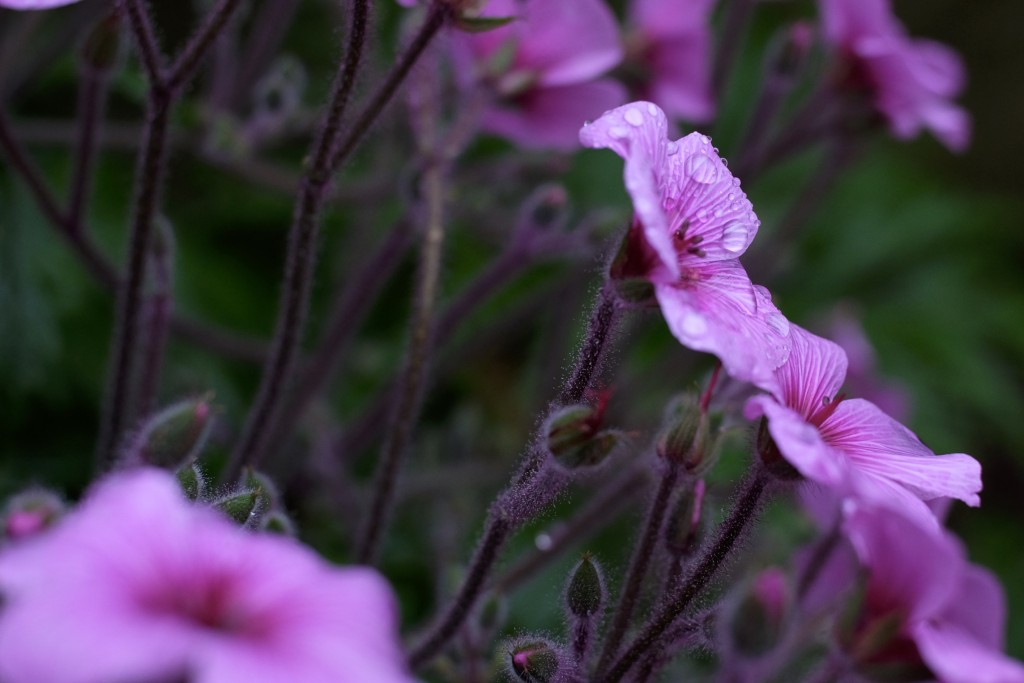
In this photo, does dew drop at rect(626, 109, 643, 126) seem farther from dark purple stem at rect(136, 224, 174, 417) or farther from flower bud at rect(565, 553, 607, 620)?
dark purple stem at rect(136, 224, 174, 417)

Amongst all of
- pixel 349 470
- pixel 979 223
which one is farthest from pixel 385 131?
pixel 979 223

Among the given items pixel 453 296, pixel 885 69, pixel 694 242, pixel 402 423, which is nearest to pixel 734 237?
pixel 694 242

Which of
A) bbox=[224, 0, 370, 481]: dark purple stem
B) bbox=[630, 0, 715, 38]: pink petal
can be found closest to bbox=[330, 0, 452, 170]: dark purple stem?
bbox=[224, 0, 370, 481]: dark purple stem

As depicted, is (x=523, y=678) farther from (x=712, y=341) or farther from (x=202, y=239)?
(x=202, y=239)

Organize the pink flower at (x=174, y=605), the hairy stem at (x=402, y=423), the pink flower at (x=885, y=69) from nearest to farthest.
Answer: the pink flower at (x=174, y=605) → the hairy stem at (x=402, y=423) → the pink flower at (x=885, y=69)

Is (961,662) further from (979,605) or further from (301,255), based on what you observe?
(301,255)

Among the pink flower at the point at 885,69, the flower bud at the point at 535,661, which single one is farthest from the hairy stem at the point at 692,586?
the pink flower at the point at 885,69

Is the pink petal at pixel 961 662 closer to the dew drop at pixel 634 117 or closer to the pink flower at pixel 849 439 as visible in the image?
the pink flower at pixel 849 439
